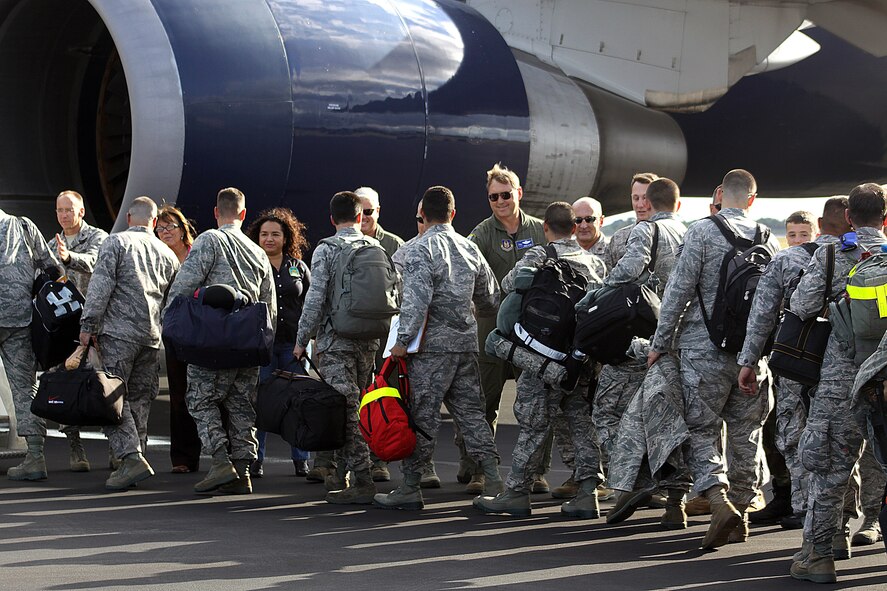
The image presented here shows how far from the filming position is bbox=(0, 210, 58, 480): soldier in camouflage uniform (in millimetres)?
6941

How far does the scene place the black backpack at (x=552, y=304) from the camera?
602 cm

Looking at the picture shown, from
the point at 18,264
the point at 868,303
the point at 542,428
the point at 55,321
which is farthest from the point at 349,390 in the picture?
the point at 868,303


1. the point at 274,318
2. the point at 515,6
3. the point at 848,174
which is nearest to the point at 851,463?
the point at 274,318

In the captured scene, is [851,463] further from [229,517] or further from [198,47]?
[198,47]

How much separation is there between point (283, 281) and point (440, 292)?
1.52 meters

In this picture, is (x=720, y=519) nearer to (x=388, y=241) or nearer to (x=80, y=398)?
(x=388, y=241)

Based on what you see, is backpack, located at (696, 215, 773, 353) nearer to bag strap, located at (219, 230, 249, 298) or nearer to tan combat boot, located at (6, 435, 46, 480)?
bag strap, located at (219, 230, 249, 298)

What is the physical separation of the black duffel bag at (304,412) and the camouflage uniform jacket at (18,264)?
1559 mm

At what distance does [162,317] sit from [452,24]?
364 centimetres

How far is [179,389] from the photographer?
7.55 m

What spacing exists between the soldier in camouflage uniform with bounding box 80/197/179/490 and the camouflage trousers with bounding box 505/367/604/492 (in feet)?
6.53

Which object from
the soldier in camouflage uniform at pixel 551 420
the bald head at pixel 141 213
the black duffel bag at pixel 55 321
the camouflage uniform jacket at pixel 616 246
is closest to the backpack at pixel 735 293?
the soldier in camouflage uniform at pixel 551 420

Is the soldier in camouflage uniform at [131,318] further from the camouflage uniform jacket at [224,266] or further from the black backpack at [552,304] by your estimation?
the black backpack at [552,304]

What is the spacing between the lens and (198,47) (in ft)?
26.5
